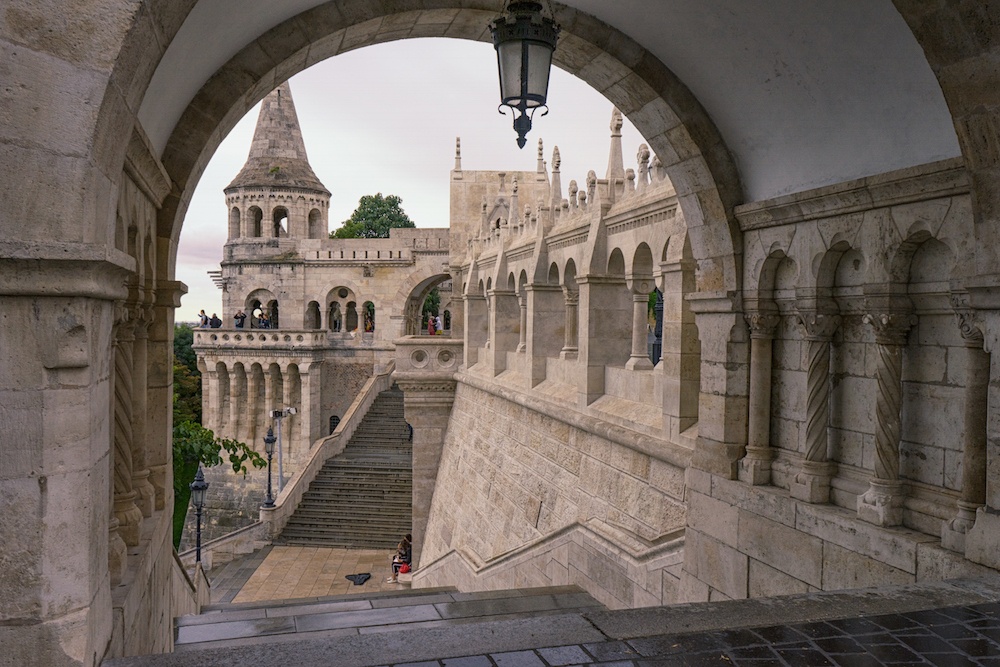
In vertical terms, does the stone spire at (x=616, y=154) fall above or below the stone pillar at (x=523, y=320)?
above

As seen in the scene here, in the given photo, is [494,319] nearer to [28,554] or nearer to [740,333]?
A: [740,333]

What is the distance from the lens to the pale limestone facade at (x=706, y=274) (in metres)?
2.36

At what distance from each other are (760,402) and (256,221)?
105 ft

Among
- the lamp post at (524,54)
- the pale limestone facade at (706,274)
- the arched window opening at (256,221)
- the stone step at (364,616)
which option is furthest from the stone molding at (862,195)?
the arched window opening at (256,221)

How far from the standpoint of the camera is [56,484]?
2.41 metres

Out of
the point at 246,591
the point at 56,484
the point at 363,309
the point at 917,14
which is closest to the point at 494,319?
the point at 246,591

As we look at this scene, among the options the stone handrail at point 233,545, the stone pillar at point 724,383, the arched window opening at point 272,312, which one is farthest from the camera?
the arched window opening at point 272,312

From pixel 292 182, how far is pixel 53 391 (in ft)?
110

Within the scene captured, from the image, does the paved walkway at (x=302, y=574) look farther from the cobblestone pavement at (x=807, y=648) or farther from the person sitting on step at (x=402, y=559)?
the cobblestone pavement at (x=807, y=648)

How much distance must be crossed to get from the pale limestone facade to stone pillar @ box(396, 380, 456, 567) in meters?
10.2

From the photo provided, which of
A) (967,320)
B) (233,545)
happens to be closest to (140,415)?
(967,320)

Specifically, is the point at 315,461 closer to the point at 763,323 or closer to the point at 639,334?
the point at 639,334

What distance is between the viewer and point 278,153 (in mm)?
34875

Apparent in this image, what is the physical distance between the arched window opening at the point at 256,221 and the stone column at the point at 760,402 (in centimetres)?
3130
